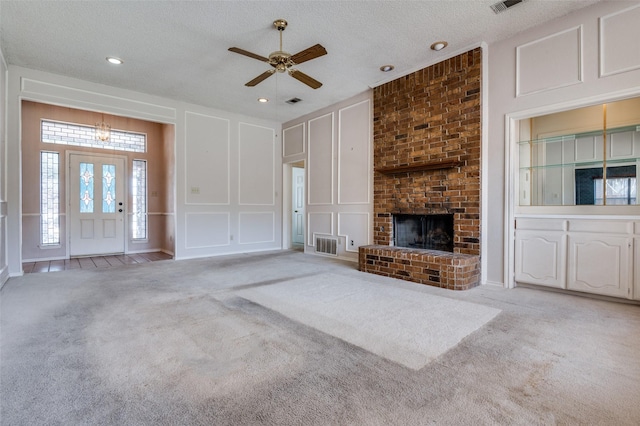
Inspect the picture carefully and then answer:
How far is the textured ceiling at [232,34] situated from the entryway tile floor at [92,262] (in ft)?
9.85

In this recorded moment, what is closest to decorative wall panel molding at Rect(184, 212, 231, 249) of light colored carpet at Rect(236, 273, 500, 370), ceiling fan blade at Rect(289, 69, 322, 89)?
light colored carpet at Rect(236, 273, 500, 370)

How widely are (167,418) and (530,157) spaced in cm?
440

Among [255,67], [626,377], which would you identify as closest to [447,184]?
[626,377]

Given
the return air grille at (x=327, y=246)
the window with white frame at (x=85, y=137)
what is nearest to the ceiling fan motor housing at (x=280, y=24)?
the return air grille at (x=327, y=246)

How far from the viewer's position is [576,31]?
320 centimetres

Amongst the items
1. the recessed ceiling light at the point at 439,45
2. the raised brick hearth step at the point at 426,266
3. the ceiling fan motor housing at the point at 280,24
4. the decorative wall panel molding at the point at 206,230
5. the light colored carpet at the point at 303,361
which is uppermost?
the recessed ceiling light at the point at 439,45

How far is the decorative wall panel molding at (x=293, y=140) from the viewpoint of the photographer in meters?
6.75

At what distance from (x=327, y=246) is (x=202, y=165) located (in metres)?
2.96

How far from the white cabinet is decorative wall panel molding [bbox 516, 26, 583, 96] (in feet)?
4.90

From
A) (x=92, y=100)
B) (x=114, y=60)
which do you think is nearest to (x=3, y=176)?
(x=92, y=100)

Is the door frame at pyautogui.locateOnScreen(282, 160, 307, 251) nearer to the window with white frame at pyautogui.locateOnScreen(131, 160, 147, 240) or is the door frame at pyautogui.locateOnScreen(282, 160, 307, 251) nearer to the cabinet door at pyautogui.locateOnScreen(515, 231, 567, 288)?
the window with white frame at pyautogui.locateOnScreen(131, 160, 147, 240)

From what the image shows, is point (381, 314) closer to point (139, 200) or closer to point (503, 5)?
point (503, 5)

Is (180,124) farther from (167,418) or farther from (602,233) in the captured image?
(602,233)

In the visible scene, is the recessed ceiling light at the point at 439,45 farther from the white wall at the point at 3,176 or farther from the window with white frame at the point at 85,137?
the window with white frame at the point at 85,137
